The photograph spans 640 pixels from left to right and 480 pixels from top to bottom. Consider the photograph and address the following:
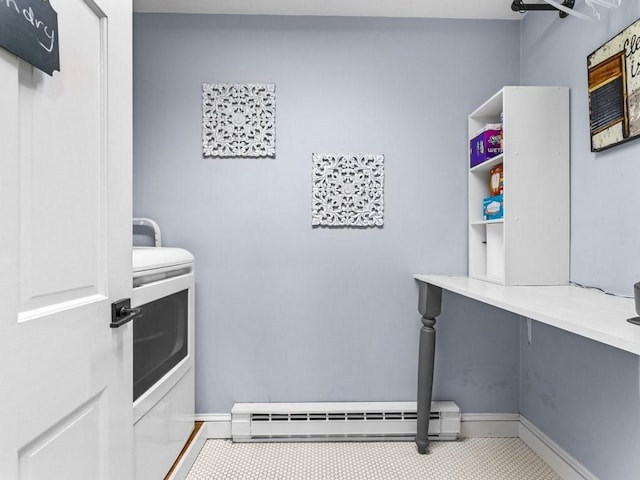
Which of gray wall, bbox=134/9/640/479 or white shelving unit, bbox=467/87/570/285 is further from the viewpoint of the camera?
gray wall, bbox=134/9/640/479

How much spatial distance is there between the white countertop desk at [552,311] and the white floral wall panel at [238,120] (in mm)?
1130

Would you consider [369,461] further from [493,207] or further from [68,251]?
[68,251]

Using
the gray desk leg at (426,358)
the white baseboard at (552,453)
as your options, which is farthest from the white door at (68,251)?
the white baseboard at (552,453)

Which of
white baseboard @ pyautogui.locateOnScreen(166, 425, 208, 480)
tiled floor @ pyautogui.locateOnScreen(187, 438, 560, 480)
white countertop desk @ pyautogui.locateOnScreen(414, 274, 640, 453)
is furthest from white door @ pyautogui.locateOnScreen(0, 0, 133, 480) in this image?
white countertop desk @ pyautogui.locateOnScreen(414, 274, 640, 453)

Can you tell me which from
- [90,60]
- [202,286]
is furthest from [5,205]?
[202,286]

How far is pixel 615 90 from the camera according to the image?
142 cm

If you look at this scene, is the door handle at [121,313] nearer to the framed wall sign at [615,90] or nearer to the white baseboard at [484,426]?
the white baseboard at [484,426]

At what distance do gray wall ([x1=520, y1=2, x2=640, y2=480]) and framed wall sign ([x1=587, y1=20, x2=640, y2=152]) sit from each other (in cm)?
5

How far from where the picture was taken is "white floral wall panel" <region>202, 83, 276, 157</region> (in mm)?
2094

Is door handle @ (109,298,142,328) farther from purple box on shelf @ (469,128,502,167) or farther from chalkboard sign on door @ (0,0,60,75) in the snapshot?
purple box on shelf @ (469,128,502,167)

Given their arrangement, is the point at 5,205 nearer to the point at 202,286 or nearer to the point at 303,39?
the point at 202,286

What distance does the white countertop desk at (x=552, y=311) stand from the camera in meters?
0.83

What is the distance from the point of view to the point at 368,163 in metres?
2.12

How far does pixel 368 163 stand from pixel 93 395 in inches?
64.9
